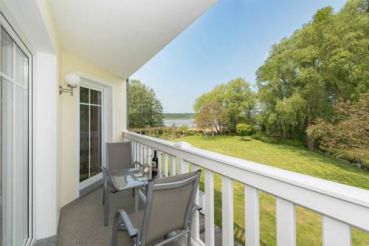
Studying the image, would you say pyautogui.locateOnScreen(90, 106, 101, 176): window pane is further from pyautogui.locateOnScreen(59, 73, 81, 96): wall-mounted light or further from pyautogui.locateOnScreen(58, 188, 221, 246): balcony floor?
pyautogui.locateOnScreen(59, 73, 81, 96): wall-mounted light

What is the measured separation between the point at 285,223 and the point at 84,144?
3637mm

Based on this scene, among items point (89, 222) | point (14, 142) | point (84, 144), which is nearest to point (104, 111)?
point (84, 144)

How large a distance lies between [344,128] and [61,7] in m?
8.39

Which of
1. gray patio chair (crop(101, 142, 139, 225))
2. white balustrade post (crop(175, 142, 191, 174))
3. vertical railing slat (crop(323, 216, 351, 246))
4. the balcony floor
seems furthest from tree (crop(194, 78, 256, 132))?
vertical railing slat (crop(323, 216, 351, 246))

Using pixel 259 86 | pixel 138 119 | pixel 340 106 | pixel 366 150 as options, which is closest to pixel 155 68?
pixel 138 119

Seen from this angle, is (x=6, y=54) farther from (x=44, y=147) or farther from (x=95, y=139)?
(x=95, y=139)

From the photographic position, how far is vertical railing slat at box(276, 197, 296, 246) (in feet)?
2.79

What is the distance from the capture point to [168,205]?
1.32 metres

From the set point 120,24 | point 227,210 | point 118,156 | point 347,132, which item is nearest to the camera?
point 227,210

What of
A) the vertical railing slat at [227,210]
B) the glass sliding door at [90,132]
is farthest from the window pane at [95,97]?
the vertical railing slat at [227,210]

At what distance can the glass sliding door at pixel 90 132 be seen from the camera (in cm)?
369

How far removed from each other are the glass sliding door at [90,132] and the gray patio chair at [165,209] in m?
2.60

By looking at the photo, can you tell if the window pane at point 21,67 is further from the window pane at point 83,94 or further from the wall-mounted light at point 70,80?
the window pane at point 83,94

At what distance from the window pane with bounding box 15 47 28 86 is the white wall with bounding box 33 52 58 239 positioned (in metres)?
0.17
